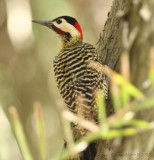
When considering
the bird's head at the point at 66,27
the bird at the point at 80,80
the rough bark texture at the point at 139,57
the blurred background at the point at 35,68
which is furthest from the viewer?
the blurred background at the point at 35,68

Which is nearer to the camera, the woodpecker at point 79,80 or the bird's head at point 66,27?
the woodpecker at point 79,80

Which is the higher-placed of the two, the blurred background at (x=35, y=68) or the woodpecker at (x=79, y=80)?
the blurred background at (x=35, y=68)

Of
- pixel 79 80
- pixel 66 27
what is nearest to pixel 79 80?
pixel 79 80

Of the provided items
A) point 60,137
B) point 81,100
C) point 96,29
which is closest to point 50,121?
point 60,137

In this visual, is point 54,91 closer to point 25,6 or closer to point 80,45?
point 25,6

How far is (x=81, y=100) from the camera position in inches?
113

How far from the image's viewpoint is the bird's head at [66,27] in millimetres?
3654

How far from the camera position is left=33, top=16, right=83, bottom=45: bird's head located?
3.65m

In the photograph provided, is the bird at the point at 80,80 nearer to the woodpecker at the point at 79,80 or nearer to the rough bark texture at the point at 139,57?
the woodpecker at the point at 79,80

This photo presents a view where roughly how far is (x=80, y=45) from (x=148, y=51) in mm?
1890

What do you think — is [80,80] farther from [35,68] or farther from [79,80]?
[35,68]

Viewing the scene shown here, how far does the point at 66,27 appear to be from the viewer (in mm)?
3699

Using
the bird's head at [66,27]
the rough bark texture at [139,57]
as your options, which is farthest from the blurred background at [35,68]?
the rough bark texture at [139,57]

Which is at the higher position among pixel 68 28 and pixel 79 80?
pixel 68 28
